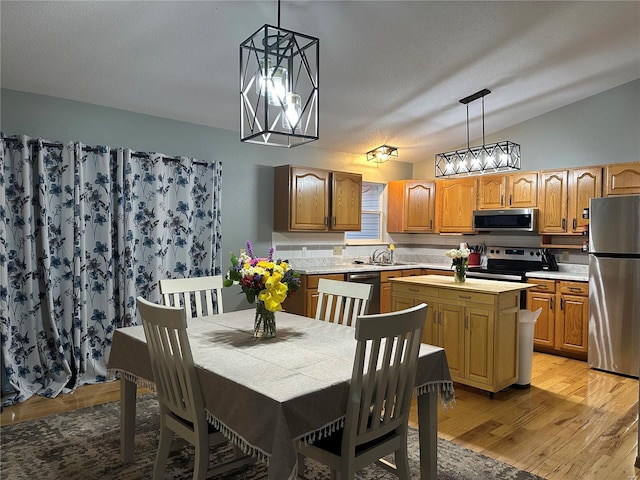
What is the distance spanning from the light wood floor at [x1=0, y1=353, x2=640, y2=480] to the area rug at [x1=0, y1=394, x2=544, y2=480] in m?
0.18

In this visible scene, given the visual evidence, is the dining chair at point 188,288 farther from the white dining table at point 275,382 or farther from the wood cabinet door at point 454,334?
the wood cabinet door at point 454,334

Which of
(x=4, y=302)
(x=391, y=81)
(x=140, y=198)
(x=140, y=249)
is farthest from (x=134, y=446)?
(x=391, y=81)

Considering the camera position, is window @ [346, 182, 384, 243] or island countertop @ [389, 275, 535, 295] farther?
window @ [346, 182, 384, 243]

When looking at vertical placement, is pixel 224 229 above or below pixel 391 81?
below

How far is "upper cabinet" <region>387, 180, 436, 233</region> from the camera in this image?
620cm

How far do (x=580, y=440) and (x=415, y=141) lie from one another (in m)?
4.02

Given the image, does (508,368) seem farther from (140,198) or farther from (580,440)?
(140,198)

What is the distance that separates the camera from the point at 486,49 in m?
3.70

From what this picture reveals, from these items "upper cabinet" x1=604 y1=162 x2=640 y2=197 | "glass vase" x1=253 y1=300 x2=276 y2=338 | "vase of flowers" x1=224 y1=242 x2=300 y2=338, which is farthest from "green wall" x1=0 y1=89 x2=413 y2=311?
"upper cabinet" x1=604 y1=162 x2=640 y2=197

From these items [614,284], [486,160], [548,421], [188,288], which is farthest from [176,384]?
[614,284]

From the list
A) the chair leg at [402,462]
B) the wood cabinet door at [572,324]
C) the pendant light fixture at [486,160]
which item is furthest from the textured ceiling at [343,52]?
the chair leg at [402,462]

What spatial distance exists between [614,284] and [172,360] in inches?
165

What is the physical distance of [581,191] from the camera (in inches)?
190

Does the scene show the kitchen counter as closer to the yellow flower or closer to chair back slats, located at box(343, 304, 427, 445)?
the yellow flower
